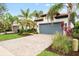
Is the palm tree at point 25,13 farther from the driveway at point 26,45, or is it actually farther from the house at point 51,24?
the driveway at point 26,45

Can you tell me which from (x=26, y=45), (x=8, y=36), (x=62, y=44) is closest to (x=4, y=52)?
(x=8, y=36)

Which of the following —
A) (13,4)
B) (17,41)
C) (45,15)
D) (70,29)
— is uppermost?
(13,4)

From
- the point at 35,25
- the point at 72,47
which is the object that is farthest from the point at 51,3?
the point at 72,47

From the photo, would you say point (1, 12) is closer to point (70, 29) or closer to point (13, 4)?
point (13, 4)

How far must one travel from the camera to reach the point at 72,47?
3.48 m

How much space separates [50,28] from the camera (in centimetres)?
357

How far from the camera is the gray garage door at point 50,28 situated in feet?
11.6

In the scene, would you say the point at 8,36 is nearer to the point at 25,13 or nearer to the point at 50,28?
the point at 25,13

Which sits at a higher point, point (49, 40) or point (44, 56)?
point (49, 40)

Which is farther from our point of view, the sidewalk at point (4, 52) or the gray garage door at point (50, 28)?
the gray garage door at point (50, 28)

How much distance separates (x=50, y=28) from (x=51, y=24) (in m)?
0.08

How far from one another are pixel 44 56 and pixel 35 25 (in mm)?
646

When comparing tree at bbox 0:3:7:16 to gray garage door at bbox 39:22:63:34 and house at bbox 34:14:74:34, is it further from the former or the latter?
gray garage door at bbox 39:22:63:34

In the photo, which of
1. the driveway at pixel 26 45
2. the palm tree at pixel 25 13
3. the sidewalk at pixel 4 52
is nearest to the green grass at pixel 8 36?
the driveway at pixel 26 45
